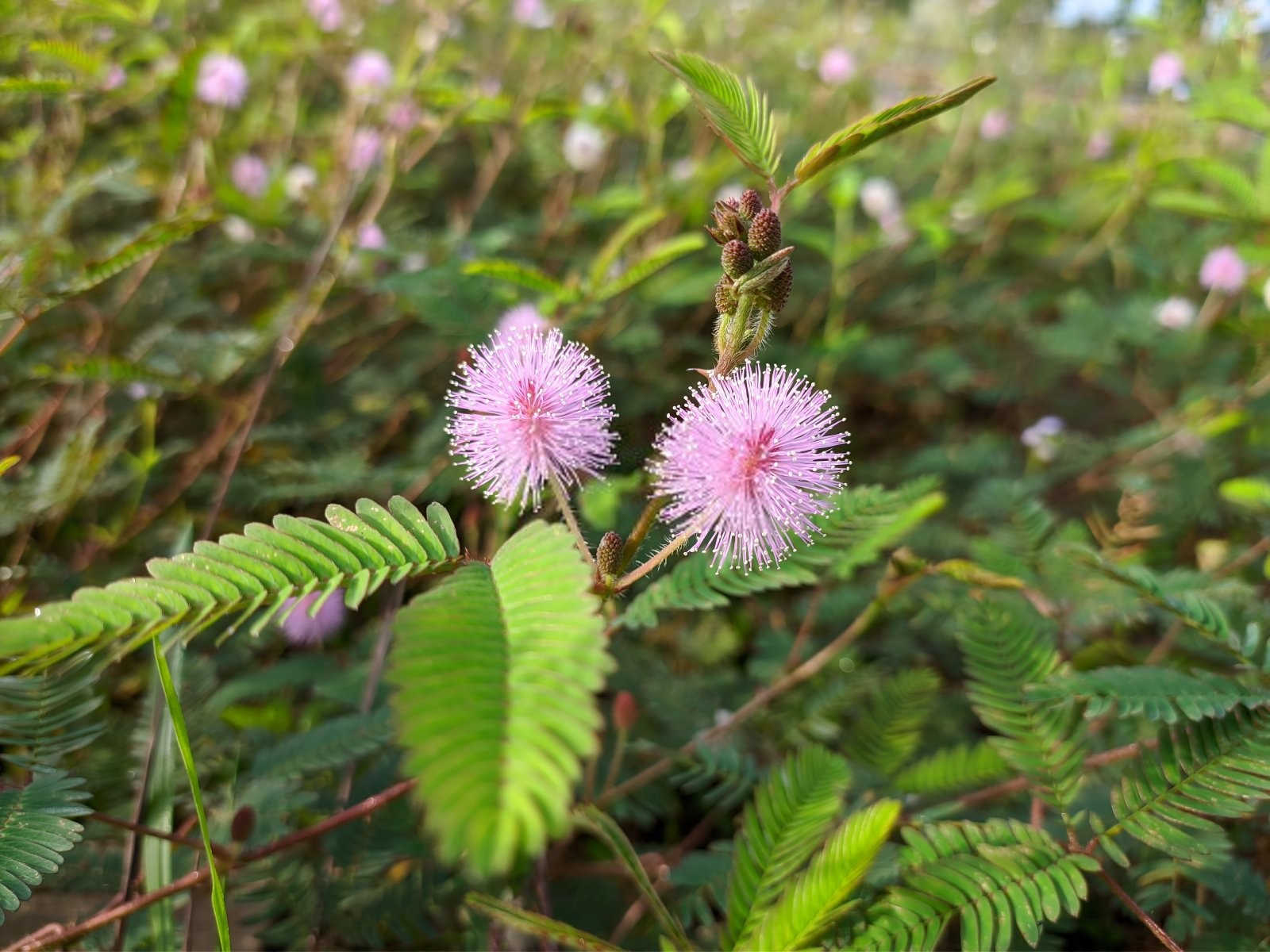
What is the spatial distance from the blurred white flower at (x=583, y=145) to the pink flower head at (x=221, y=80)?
1.14m

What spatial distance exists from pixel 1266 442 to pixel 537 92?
109 inches

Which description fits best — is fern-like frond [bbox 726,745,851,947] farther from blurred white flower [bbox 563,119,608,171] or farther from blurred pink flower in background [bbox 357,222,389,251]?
blurred white flower [bbox 563,119,608,171]

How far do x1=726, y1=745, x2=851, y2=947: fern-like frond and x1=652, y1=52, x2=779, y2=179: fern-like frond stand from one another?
2.68 ft

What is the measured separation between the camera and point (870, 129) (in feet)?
2.66

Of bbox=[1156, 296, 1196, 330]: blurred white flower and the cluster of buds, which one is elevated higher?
bbox=[1156, 296, 1196, 330]: blurred white flower

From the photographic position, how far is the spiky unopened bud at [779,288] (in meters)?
0.80

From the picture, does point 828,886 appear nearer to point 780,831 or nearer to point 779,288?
point 780,831

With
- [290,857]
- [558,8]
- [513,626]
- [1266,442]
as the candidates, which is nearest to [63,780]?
[290,857]

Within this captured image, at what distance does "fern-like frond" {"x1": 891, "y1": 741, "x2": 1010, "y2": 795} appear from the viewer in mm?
1387

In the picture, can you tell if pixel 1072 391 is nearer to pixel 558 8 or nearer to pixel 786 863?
pixel 558 8

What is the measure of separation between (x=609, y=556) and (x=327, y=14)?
9.09 ft

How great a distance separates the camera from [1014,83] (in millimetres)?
4676

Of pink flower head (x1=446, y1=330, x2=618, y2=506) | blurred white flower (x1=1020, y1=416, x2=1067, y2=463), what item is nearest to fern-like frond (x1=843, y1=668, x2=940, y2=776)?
pink flower head (x1=446, y1=330, x2=618, y2=506)

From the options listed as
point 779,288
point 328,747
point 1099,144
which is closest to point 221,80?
point 328,747
